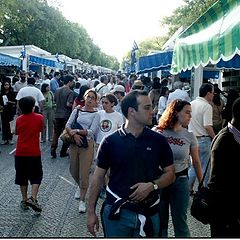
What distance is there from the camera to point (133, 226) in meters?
3.36

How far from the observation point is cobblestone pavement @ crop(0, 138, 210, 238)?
5.70 m

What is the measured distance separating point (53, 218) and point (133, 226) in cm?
314

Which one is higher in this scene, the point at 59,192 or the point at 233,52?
the point at 233,52

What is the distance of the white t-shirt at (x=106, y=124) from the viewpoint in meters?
6.74

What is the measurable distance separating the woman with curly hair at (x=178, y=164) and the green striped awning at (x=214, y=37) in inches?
26.3

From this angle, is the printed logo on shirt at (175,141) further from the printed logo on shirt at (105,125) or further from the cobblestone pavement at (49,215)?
the printed logo on shirt at (105,125)

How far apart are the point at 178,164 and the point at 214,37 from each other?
4.32 ft

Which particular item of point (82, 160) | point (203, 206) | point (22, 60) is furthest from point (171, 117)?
point (22, 60)

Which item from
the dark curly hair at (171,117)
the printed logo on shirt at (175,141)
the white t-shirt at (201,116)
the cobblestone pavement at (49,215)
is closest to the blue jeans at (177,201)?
the printed logo on shirt at (175,141)

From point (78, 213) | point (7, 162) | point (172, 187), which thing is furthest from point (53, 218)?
point (7, 162)

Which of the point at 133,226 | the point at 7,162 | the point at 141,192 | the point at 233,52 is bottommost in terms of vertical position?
the point at 7,162

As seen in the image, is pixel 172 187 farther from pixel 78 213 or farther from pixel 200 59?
pixel 78 213

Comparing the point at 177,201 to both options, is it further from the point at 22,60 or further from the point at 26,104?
the point at 22,60

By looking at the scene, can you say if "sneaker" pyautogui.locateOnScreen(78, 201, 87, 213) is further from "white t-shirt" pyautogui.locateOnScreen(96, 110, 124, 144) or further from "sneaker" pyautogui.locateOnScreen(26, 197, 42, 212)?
"white t-shirt" pyautogui.locateOnScreen(96, 110, 124, 144)
